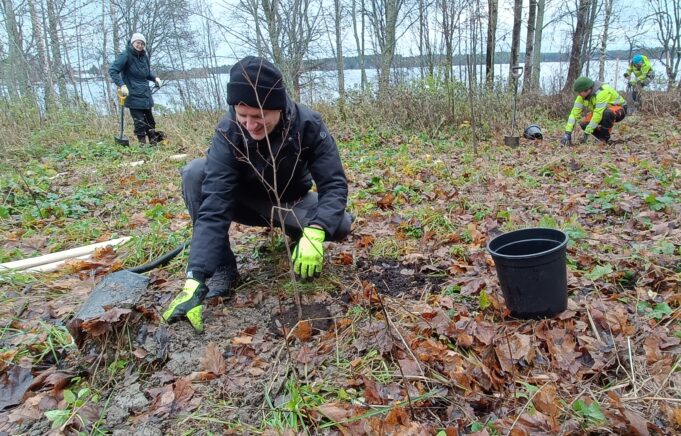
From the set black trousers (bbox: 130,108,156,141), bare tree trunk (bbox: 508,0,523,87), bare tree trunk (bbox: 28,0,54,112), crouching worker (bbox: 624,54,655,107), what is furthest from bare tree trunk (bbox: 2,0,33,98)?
crouching worker (bbox: 624,54,655,107)

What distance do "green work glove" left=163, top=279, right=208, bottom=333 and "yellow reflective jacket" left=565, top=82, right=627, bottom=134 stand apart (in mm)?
7092

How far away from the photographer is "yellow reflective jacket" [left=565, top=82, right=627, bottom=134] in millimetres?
7121

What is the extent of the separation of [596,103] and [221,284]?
712 cm

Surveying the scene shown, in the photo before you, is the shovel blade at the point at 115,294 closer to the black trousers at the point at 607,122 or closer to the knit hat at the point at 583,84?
the knit hat at the point at 583,84

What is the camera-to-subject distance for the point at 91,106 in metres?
10.4

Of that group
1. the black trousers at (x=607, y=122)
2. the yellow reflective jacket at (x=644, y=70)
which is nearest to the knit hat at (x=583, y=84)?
the black trousers at (x=607, y=122)

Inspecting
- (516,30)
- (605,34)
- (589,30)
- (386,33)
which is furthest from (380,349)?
(605,34)

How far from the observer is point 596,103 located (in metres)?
7.20

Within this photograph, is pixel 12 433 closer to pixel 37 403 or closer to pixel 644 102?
pixel 37 403

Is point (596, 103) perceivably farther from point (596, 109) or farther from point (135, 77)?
point (135, 77)

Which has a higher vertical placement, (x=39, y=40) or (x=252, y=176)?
(x=39, y=40)

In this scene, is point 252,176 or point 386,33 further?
point 386,33

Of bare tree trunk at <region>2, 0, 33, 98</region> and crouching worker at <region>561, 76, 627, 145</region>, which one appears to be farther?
bare tree trunk at <region>2, 0, 33, 98</region>

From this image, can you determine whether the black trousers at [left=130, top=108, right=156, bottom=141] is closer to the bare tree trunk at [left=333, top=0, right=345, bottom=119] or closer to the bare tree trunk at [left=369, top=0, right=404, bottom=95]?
the bare tree trunk at [left=369, top=0, right=404, bottom=95]
